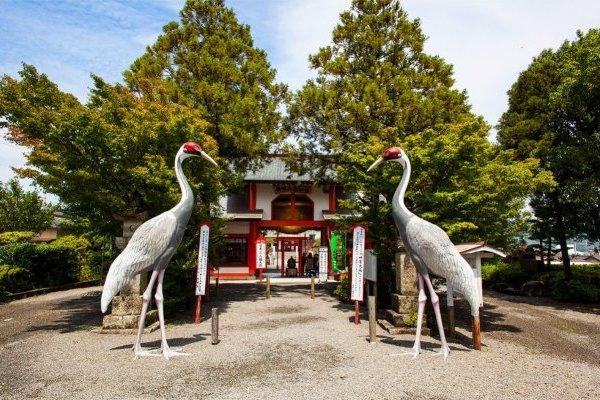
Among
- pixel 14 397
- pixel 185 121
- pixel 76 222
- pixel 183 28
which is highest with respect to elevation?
pixel 183 28

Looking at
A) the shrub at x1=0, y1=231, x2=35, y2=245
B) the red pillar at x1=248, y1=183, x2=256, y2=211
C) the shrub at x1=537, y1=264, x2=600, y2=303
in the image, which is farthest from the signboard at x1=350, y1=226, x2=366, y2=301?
the shrub at x1=0, y1=231, x2=35, y2=245

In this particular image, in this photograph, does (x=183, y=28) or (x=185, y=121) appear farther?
(x=183, y=28)

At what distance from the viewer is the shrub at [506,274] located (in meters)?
17.9

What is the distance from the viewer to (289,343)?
7.76 meters

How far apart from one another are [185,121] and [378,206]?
5582mm

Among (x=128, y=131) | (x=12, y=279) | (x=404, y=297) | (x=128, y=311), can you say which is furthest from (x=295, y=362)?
(x=12, y=279)

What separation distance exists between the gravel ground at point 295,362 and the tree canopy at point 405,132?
2.90 metres

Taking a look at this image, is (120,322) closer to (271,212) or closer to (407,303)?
(407,303)

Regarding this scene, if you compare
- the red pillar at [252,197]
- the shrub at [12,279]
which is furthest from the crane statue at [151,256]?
the red pillar at [252,197]

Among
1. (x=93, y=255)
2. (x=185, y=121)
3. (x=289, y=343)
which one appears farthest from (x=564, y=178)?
(x=93, y=255)

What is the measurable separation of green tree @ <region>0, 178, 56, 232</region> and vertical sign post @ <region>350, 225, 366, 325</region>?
19.3 metres

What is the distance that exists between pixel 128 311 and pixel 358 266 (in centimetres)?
544

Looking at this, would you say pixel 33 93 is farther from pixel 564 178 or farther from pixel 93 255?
pixel 564 178

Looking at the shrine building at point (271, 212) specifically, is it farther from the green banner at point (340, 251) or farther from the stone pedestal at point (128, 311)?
the stone pedestal at point (128, 311)
